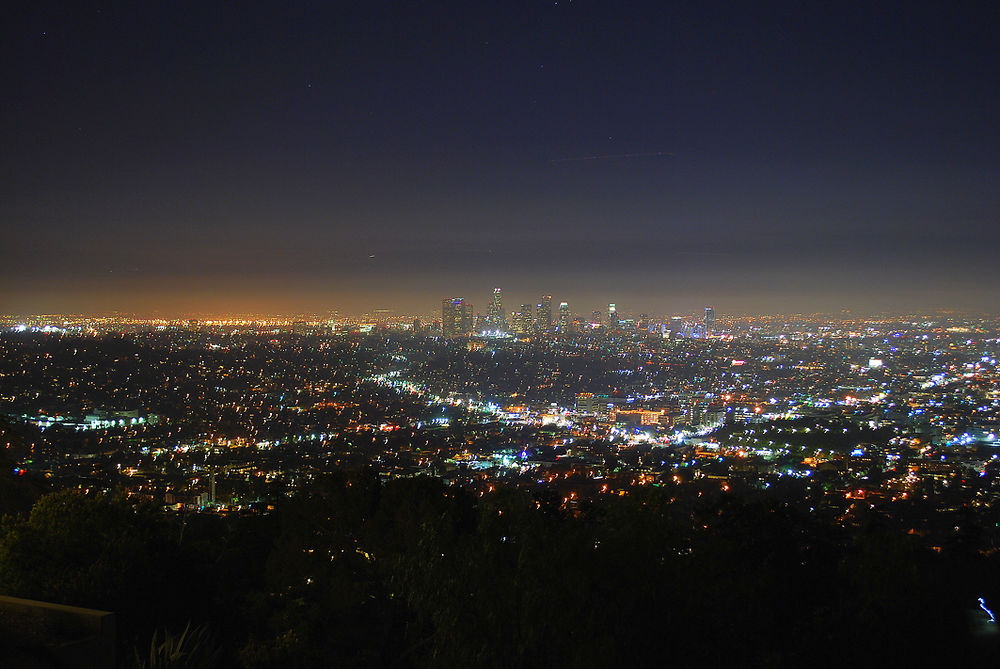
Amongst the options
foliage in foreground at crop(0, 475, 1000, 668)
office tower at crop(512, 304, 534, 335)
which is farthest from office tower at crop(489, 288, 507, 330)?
foliage in foreground at crop(0, 475, 1000, 668)

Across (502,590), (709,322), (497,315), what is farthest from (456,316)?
(502,590)

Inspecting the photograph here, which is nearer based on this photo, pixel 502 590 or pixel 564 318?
pixel 502 590

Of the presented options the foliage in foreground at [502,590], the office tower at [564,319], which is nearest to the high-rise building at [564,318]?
Answer: the office tower at [564,319]

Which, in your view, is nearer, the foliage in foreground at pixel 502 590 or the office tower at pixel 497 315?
the foliage in foreground at pixel 502 590

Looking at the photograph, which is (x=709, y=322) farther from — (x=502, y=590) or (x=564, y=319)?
(x=502, y=590)

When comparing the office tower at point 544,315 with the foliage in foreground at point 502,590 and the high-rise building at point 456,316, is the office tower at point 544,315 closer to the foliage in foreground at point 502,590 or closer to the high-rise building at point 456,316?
the high-rise building at point 456,316

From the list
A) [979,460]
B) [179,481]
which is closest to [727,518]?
[179,481]

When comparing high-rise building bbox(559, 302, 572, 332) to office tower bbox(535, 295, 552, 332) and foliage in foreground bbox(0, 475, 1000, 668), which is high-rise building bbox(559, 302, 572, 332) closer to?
office tower bbox(535, 295, 552, 332)
